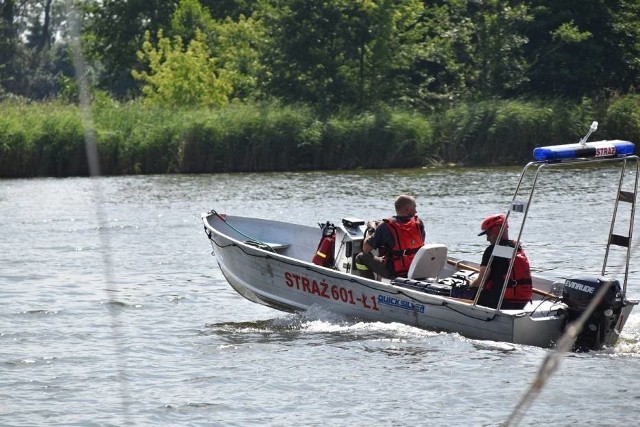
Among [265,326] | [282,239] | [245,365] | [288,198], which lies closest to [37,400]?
[245,365]

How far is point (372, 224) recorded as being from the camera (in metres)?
13.6

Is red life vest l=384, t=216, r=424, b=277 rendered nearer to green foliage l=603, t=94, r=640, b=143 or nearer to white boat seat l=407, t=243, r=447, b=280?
white boat seat l=407, t=243, r=447, b=280

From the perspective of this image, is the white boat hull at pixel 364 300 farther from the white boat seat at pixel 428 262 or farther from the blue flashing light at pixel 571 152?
the blue flashing light at pixel 571 152

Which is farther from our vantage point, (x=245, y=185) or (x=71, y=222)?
(x=245, y=185)

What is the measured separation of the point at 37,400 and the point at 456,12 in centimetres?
3733

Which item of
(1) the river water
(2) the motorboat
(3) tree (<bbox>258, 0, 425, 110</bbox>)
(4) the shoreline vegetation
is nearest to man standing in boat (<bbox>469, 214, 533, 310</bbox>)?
(2) the motorboat

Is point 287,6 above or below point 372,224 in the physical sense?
above

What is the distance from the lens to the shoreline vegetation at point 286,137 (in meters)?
35.3

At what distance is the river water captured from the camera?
33.4 feet

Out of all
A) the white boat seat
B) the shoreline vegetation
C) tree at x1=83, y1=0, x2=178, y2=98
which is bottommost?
the white boat seat

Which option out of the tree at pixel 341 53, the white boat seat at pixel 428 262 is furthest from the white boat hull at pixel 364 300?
the tree at pixel 341 53

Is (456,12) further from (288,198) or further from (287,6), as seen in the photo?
(288,198)

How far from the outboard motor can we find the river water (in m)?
0.17

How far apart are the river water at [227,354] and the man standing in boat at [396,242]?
665 mm
